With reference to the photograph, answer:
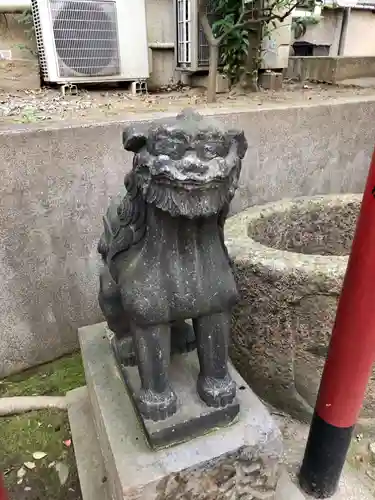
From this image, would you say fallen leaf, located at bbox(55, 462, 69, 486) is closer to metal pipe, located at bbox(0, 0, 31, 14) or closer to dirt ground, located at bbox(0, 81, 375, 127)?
dirt ground, located at bbox(0, 81, 375, 127)

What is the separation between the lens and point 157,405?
37.6 inches

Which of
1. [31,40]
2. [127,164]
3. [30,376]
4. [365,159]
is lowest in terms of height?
[30,376]

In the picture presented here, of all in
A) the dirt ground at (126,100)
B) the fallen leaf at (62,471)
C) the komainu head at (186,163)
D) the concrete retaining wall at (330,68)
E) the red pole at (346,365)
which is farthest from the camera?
the concrete retaining wall at (330,68)

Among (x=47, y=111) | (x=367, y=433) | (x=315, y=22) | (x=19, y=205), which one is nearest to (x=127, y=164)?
(x=19, y=205)

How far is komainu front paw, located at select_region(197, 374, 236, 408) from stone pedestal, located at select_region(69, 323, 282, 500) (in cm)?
6

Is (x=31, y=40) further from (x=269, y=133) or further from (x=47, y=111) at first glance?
(x=269, y=133)

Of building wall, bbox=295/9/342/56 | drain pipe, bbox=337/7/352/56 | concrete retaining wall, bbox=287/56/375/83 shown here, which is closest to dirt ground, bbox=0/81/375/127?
concrete retaining wall, bbox=287/56/375/83

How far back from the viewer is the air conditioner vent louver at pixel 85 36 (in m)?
2.53

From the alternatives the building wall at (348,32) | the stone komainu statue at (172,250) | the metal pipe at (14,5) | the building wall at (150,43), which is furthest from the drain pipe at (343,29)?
the stone komainu statue at (172,250)

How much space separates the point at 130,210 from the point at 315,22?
204 inches

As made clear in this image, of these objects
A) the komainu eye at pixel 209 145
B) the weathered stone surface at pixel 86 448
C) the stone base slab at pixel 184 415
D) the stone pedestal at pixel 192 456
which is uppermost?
the komainu eye at pixel 209 145

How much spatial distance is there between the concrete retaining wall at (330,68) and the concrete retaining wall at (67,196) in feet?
5.07

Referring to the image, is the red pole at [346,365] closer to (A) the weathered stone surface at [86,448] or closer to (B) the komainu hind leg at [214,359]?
(B) the komainu hind leg at [214,359]

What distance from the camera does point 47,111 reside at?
80.2 inches
